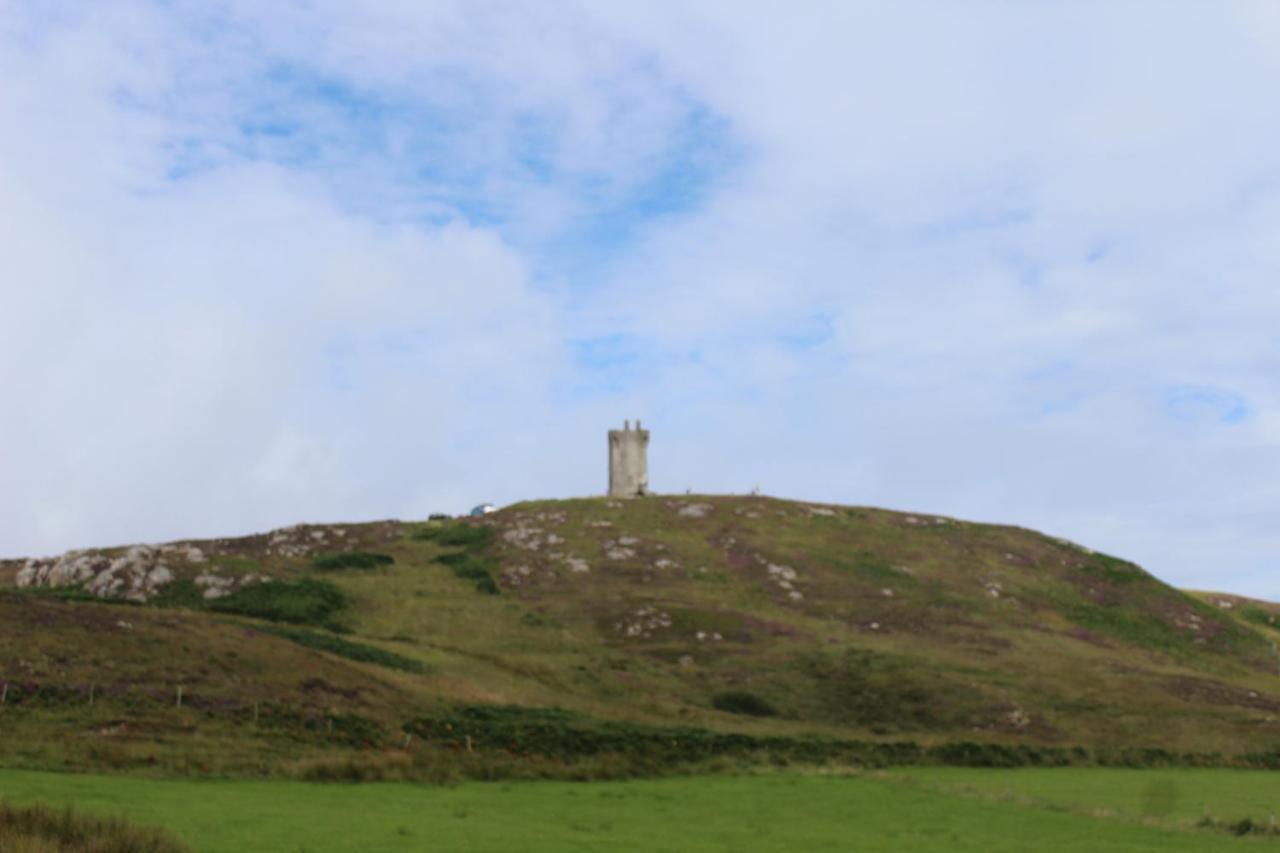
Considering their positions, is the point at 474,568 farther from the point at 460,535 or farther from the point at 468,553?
the point at 460,535

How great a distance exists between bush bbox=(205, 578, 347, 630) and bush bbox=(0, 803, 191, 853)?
61579 millimetres

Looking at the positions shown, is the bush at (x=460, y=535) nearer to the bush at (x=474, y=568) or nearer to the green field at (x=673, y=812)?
the bush at (x=474, y=568)

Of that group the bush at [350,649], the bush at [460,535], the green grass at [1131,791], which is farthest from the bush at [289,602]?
the green grass at [1131,791]

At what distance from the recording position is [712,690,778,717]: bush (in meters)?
78.9

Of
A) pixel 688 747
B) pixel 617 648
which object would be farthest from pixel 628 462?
pixel 688 747

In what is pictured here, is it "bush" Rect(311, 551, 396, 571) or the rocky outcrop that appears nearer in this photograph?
the rocky outcrop

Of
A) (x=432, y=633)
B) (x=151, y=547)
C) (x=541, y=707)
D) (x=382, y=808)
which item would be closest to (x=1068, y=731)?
(x=541, y=707)

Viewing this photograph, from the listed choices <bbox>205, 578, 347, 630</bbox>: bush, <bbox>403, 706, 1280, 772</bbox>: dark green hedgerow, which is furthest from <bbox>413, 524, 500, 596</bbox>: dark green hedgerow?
<bbox>403, 706, 1280, 772</bbox>: dark green hedgerow

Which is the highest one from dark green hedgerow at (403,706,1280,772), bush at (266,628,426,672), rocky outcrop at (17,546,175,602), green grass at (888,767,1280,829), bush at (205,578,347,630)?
rocky outcrop at (17,546,175,602)

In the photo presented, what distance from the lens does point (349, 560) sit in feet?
361

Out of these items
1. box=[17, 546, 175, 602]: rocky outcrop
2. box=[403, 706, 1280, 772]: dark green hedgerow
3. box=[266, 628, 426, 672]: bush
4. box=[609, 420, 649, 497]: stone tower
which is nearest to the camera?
box=[403, 706, 1280, 772]: dark green hedgerow

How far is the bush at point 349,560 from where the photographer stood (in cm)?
10844

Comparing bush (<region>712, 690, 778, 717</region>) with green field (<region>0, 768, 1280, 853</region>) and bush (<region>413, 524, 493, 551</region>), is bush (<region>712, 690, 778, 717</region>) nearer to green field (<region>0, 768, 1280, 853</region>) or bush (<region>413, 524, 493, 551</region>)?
green field (<region>0, 768, 1280, 853</region>)

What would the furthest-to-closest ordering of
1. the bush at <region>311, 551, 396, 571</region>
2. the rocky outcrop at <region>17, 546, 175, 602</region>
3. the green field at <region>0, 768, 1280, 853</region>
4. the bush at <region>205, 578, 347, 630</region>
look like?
1. the bush at <region>311, 551, 396, 571</region>
2. the rocky outcrop at <region>17, 546, 175, 602</region>
3. the bush at <region>205, 578, 347, 630</region>
4. the green field at <region>0, 768, 1280, 853</region>
